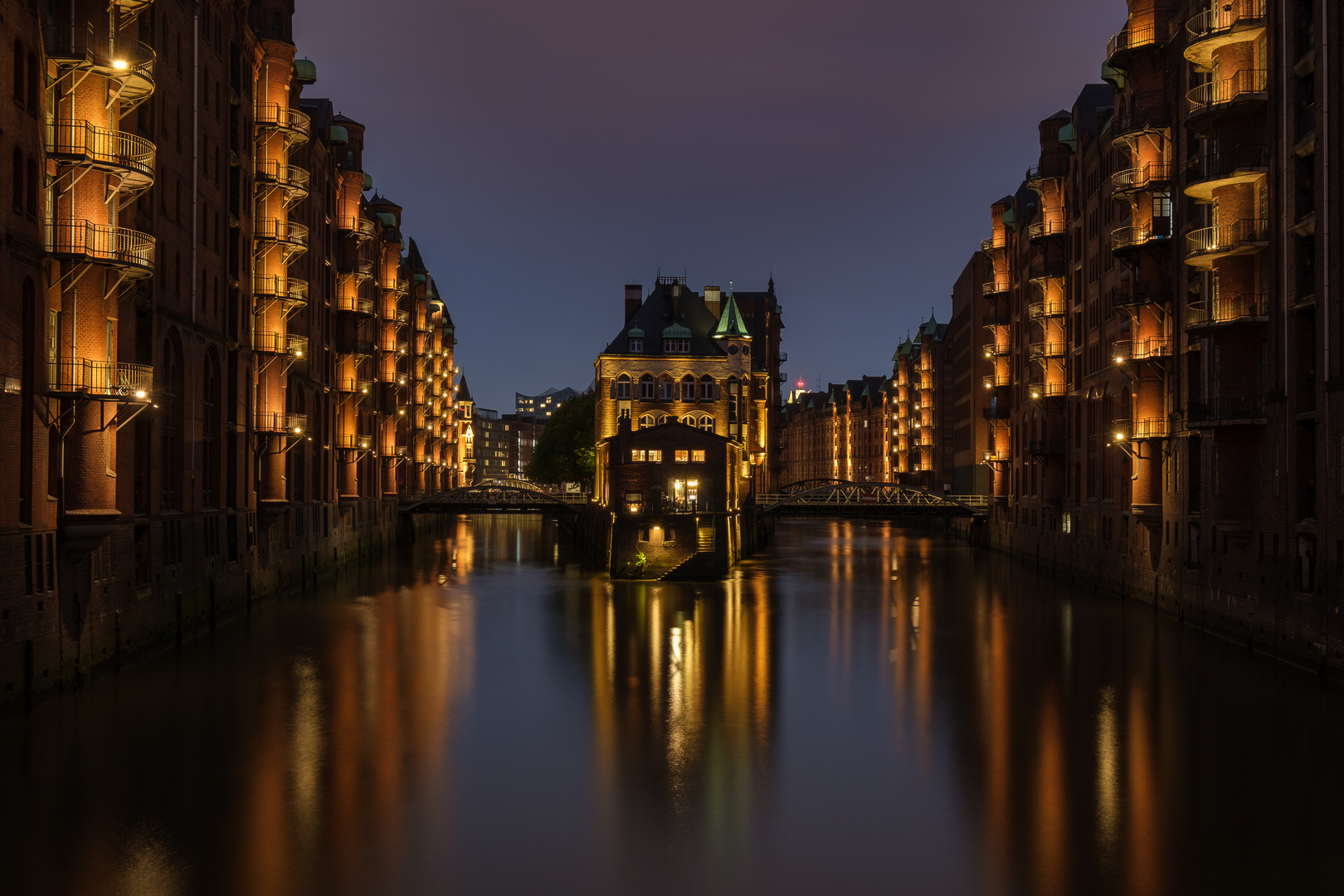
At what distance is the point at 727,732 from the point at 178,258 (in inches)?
1098

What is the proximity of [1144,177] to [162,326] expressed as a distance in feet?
137

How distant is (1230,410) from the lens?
41.8 meters

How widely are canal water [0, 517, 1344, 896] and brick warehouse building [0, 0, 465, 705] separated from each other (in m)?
3.37

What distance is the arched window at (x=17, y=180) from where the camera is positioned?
29.6 m

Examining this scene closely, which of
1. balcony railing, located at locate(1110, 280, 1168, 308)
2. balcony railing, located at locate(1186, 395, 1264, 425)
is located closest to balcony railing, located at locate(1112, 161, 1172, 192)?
balcony railing, located at locate(1110, 280, 1168, 308)

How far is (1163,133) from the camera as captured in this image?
52688 millimetres

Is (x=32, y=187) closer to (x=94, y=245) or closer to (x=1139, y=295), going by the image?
(x=94, y=245)

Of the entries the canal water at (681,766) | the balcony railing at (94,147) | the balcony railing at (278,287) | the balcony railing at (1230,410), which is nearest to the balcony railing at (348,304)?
the balcony railing at (278,287)

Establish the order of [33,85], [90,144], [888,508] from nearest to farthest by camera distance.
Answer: [33,85], [90,144], [888,508]

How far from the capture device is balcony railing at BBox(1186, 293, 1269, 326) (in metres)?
41.1

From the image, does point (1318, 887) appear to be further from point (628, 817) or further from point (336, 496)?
point (336, 496)

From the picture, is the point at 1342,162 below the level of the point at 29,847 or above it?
above

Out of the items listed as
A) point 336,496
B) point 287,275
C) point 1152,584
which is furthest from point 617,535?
point 1152,584

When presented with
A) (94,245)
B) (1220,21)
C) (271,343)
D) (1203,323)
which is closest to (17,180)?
(94,245)
